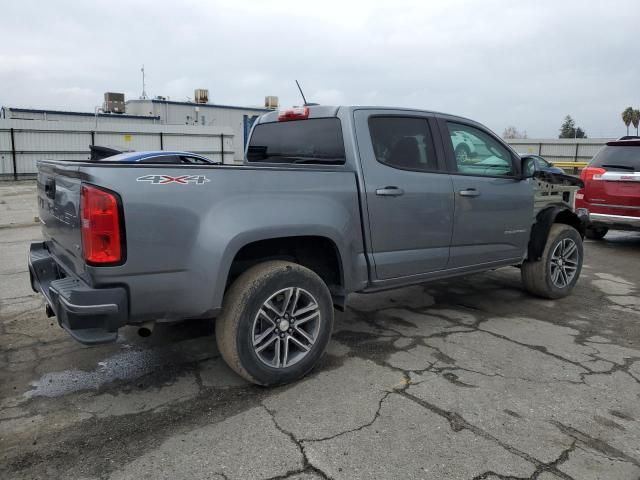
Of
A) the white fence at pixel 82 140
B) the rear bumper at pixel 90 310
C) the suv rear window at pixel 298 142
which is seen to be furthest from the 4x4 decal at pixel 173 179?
the white fence at pixel 82 140

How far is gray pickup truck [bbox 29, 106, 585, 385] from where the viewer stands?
114 inches

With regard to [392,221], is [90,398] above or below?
below

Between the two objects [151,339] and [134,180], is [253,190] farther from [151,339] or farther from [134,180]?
[151,339]

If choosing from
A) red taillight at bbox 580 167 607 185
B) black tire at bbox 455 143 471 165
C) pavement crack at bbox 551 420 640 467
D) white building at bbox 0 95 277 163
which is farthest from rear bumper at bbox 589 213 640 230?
white building at bbox 0 95 277 163

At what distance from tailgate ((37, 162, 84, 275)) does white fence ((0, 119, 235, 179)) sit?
17.9 metres

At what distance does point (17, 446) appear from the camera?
9.18 feet

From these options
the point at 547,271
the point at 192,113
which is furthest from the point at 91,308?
the point at 192,113

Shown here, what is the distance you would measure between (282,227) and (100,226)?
1.09 metres

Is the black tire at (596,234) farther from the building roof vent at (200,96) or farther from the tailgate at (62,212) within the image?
the building roof vent at (200,96)

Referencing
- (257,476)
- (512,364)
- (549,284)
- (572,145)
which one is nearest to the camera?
(257,476)

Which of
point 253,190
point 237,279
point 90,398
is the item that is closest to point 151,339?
point 90,398

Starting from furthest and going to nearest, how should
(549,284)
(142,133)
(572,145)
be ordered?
(572,145) < (142,133) < (549,284)

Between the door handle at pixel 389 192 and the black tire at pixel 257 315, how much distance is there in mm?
845

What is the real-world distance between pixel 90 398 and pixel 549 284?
4.48 meters
